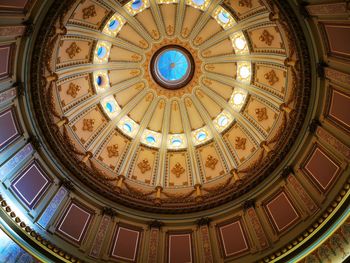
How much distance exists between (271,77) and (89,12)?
11.5m

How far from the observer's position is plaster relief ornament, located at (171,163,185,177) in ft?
76.4

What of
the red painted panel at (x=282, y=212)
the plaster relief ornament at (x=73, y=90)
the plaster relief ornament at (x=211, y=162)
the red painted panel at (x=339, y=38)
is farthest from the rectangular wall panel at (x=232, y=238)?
the plaster relief ornament at (x=73, y=90)

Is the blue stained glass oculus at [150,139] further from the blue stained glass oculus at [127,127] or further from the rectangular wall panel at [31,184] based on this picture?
the rectangular wall panel at [31,184]

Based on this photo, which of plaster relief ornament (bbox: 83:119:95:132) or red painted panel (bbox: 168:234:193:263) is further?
plaster relief ornament (bbox: 83:119:95:132)

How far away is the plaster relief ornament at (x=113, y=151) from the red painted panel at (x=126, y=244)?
567 centimetres

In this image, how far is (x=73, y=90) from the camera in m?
21.3

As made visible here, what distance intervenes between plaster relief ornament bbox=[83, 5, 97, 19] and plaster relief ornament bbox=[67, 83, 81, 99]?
14.0 feet

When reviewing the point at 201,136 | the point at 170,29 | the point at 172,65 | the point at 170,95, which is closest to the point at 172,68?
the point at 172,65

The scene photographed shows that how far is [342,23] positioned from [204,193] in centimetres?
1220

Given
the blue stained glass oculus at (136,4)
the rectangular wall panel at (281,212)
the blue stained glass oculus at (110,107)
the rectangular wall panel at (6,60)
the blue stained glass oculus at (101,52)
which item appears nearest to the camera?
the rectangular wall panel at (6,60)

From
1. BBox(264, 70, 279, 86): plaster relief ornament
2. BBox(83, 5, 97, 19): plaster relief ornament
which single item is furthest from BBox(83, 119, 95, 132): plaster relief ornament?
BBox(264, 70, 279, 86): plaster relief ornament

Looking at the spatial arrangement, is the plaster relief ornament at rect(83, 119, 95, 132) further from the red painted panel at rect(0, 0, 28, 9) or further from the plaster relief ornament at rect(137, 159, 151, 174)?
the red painted panel at rect(0, 0, 28, 9)

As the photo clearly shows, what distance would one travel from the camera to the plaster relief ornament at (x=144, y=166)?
2328 cm

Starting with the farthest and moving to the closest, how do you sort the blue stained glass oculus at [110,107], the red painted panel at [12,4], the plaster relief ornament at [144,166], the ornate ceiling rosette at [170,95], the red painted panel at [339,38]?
the blue stained glass oculus at [110,107]
the plaster relief ornament at [144,166]
the ornate ceiling rosette at [170,95]
the red painted panel at [339,38]
the red painted panel at [12,4]
